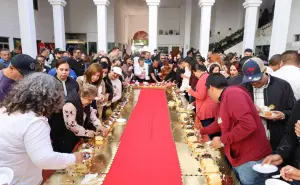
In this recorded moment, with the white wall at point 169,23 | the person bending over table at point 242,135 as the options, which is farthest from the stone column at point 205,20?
the white wall at point 169,23

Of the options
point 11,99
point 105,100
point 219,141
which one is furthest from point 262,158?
point 105,100

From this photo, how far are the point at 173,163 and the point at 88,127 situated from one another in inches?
47.9

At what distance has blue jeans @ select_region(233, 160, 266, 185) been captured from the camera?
1769mm

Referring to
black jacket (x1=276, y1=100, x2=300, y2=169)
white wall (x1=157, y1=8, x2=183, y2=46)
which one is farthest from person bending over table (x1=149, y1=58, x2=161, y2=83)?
white wall (x1=157, y1=8, x2=183, y2=46)

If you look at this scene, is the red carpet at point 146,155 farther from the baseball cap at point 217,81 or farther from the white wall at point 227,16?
the white wall at point 227,16

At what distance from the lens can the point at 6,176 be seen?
1.11 metres

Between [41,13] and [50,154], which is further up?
[41,13]

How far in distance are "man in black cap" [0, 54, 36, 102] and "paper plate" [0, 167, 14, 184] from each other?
129 centimetres

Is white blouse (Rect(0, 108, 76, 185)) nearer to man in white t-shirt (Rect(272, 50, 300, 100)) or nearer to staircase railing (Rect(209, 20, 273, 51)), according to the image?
man in white t-shirt (Rect(272, 50, 300, 100))

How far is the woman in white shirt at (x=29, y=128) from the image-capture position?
46.4 inches

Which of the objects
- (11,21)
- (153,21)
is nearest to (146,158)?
(153,21)

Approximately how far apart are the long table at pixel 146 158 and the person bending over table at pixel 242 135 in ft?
0.45

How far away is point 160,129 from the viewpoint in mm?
2807

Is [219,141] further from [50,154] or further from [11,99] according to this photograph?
[11,99]
